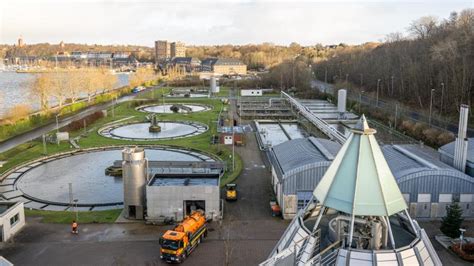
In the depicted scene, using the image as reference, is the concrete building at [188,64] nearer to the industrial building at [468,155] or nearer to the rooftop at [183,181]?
the industrial building at [468,155]

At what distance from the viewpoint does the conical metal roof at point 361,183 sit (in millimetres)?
11016

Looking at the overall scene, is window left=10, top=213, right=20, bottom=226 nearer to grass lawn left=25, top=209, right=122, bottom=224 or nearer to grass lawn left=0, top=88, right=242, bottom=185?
grass lawn left=25, top=209, right=122, bottom=224

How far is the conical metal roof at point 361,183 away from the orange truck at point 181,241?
1041 centimetres

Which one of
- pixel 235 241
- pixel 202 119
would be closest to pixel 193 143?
pixel 202 119

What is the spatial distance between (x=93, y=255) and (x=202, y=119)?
42.6 m

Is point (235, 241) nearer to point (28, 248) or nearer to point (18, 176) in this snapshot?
point (28, 248)

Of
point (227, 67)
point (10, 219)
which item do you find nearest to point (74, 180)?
point (10, 219)

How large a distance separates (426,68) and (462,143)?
141 feet

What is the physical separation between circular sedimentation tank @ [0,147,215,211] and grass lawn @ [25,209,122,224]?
1.51 metres

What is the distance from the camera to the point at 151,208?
2588 centimetres

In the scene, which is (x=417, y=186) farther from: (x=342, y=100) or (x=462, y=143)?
(x=342, y=100)

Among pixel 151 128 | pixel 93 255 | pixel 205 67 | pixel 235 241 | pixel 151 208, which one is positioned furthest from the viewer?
pixel 205 67

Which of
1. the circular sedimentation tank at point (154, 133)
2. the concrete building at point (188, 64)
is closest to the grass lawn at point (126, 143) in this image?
the circular sedimentation tank at point (154, 133)

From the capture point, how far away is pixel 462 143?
28.7m
